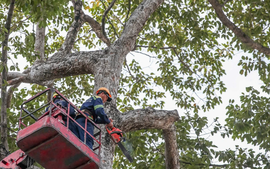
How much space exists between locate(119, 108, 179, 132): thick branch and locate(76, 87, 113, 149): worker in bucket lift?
0.34 m

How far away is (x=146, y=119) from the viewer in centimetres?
541

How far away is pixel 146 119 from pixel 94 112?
88cm

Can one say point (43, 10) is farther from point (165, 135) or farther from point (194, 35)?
point (194, 35)

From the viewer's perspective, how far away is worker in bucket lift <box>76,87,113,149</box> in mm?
4566

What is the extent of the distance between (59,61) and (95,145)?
6.48 ft

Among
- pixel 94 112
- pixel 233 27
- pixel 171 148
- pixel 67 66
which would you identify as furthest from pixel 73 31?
pixel 233 27

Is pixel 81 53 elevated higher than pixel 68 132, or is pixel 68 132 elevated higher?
pixel 81 53

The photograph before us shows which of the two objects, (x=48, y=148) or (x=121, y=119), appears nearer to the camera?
(x=48, y=148)

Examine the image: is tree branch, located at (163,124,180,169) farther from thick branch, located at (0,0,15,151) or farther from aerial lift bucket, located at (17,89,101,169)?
thick branch, located at (0,0,15,151)

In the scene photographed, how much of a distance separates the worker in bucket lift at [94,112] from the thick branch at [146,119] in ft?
1.12

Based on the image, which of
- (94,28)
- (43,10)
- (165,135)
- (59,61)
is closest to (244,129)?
(165,135)

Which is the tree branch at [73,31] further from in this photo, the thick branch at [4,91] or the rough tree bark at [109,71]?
the thick branch at [4,91]

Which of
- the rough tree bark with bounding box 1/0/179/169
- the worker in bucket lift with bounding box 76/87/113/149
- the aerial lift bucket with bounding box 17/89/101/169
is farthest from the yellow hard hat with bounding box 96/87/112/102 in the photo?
the aerial lift bucket with bounding box 17/89/101/169

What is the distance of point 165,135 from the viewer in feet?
19.7
